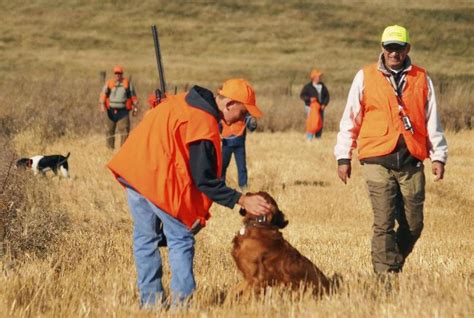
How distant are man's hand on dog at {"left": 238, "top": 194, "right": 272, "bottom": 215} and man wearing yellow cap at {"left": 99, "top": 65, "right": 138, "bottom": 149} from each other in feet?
42.1

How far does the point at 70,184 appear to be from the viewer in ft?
46.8

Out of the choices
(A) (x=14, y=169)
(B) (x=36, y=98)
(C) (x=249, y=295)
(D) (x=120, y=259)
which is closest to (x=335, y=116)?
(B) (x=36, y=98)

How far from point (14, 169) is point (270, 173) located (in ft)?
18.0

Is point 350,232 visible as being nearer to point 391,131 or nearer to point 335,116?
point 391,131

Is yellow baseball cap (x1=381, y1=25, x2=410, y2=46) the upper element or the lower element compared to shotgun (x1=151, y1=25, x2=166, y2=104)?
upper

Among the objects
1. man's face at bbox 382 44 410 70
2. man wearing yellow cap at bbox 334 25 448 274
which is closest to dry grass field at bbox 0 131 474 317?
man wearing yellow cap at bbox 334 25 448 274

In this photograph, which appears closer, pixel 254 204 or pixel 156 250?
pixel 254 204

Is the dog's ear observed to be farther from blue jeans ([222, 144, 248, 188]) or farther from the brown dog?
blue jeans ([222, 144, 248, 188])

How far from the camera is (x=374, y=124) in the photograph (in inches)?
285

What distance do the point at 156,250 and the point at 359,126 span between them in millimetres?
2128

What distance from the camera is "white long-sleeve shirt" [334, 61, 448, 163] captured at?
721 cm

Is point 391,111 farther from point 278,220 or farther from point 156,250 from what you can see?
point 156,250

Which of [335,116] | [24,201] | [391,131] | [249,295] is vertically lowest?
[335,116]

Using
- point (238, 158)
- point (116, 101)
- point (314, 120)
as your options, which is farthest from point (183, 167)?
point (314, 120)
